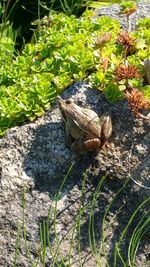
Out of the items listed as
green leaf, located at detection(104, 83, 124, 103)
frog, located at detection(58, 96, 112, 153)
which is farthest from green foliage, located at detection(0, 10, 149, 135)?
frog, located at detection(58, 96, 112, 153)

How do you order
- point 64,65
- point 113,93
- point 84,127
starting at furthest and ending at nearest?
point 64,65
point 113,93
point 84,127

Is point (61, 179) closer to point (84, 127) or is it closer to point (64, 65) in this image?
point (84, 127)

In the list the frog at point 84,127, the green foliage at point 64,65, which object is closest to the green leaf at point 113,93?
the green foliage at point 64,65

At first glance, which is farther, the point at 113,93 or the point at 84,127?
the point at 113,93

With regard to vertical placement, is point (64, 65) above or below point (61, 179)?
above

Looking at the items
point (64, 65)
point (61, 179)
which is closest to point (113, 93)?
point (64, 65)

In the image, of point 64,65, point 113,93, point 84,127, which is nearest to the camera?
point 84,127

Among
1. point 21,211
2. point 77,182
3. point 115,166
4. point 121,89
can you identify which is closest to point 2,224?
point 21,211
